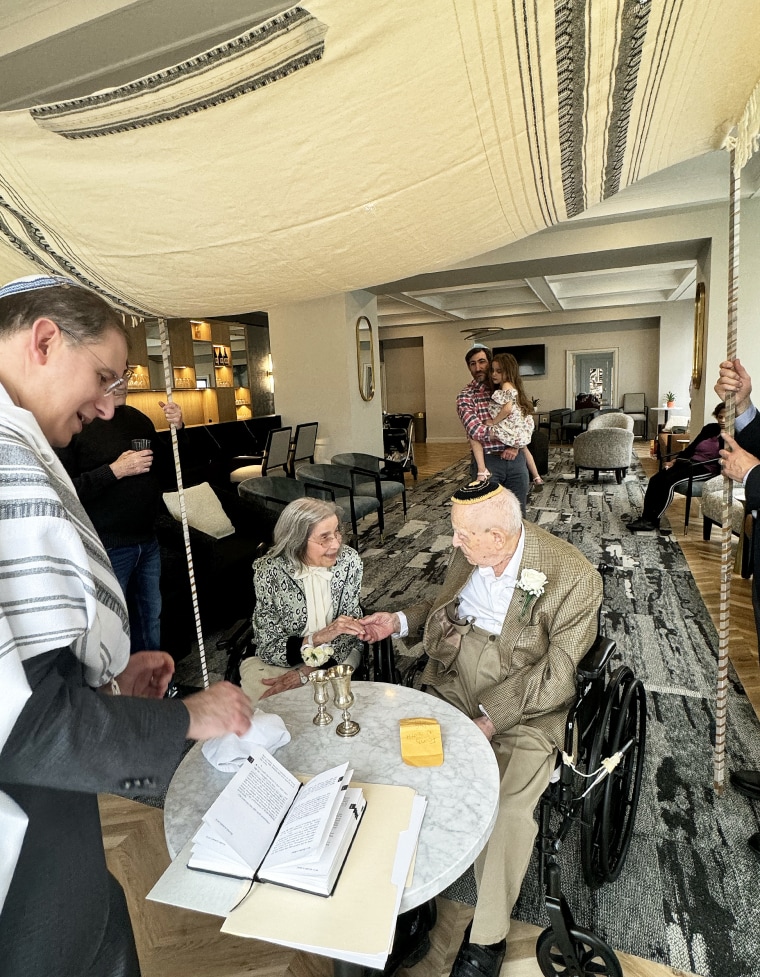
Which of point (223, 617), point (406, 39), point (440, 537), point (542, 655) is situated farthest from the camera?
point (440, 537)

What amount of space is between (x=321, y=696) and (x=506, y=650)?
0.59 m

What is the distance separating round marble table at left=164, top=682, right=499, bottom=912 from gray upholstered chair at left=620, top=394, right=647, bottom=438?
1339 centimetres

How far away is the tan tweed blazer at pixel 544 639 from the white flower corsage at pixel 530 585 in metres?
0.02

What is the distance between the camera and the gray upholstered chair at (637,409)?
13305 millimetres

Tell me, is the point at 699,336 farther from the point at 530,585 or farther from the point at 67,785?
the point at 67,785

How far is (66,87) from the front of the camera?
2.43 m

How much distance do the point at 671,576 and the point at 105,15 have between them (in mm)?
4587

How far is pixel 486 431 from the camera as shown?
399 cm

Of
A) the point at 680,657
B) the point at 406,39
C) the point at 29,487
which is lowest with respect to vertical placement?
the point at 680,657

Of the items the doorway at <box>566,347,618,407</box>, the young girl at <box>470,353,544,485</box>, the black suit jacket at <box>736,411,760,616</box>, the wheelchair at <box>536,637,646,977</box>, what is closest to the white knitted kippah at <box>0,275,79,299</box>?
the wheelchair at <box>536,637,646,977</box>

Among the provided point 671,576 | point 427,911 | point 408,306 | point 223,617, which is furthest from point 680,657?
point 408,306

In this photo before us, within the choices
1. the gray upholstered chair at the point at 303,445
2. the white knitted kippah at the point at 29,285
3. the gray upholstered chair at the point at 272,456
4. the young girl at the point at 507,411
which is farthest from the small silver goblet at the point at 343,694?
the gray upholstered chair at the point at 303,445

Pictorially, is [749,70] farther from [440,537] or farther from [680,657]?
[440,537]

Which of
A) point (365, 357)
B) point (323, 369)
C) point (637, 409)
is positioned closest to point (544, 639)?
point (323, 369)
